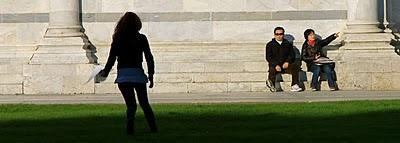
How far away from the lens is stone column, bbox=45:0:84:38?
31453 mm

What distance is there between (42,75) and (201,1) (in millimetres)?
4450

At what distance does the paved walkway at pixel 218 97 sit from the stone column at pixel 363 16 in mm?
2568

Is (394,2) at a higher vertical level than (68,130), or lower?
higher

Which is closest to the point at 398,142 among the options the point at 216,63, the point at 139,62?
the point at 139,62

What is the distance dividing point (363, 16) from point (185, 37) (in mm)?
4548

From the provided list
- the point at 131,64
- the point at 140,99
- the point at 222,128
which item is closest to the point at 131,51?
the point at 131,64

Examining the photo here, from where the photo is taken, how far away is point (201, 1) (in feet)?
104

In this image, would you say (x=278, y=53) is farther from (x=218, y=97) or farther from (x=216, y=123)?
(x=216, y=123)

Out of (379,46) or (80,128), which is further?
(379,46)

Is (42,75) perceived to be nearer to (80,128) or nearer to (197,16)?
(197,16)

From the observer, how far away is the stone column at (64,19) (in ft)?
103

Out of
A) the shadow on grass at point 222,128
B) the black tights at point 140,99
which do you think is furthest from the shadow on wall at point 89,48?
the black tights at point 140,99

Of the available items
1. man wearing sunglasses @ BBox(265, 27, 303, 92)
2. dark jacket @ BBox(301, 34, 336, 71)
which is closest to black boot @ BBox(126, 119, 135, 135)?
man wearing sunglasses @ BBox(265, 27, 303, 92)

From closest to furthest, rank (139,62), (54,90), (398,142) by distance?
(398,142) < (139,62) < (54,90)
